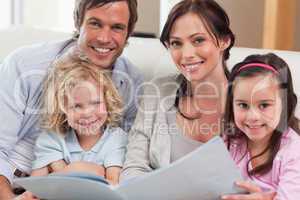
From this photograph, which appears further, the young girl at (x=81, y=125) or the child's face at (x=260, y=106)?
the young girl at (x=81, y=125)

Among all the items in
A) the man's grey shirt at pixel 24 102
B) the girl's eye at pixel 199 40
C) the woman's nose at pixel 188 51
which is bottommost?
the man's grey shirt at pixel 24 102

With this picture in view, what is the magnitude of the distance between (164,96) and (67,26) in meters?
0.64

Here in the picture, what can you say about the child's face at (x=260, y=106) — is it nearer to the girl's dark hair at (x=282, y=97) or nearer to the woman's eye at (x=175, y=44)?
the girl's dark hair at (x=282, y=97)

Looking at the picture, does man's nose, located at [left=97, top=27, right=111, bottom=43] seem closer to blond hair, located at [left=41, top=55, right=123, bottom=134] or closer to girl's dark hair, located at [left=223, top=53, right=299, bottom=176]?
blond hair, located at [left=41, top=55, right=123, bottom=134]

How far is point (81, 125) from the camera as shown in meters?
1.16

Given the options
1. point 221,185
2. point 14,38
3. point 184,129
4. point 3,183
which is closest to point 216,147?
point 221,185

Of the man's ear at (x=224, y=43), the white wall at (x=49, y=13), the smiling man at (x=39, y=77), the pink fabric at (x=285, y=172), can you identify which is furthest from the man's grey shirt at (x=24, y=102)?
the white wall at (x=49, y=13)

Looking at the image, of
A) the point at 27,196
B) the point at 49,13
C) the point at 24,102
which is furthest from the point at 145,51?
the point at 49,13

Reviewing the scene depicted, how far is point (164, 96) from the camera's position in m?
1.17

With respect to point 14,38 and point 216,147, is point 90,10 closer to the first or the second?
Result: point 14,38

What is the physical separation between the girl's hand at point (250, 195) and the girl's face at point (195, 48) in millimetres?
283

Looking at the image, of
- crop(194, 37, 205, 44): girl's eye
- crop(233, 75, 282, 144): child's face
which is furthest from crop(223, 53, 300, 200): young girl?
crop(194, 37, 205, 44): girl's eye

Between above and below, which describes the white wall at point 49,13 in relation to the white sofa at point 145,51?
above

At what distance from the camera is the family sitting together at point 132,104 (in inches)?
40.1
